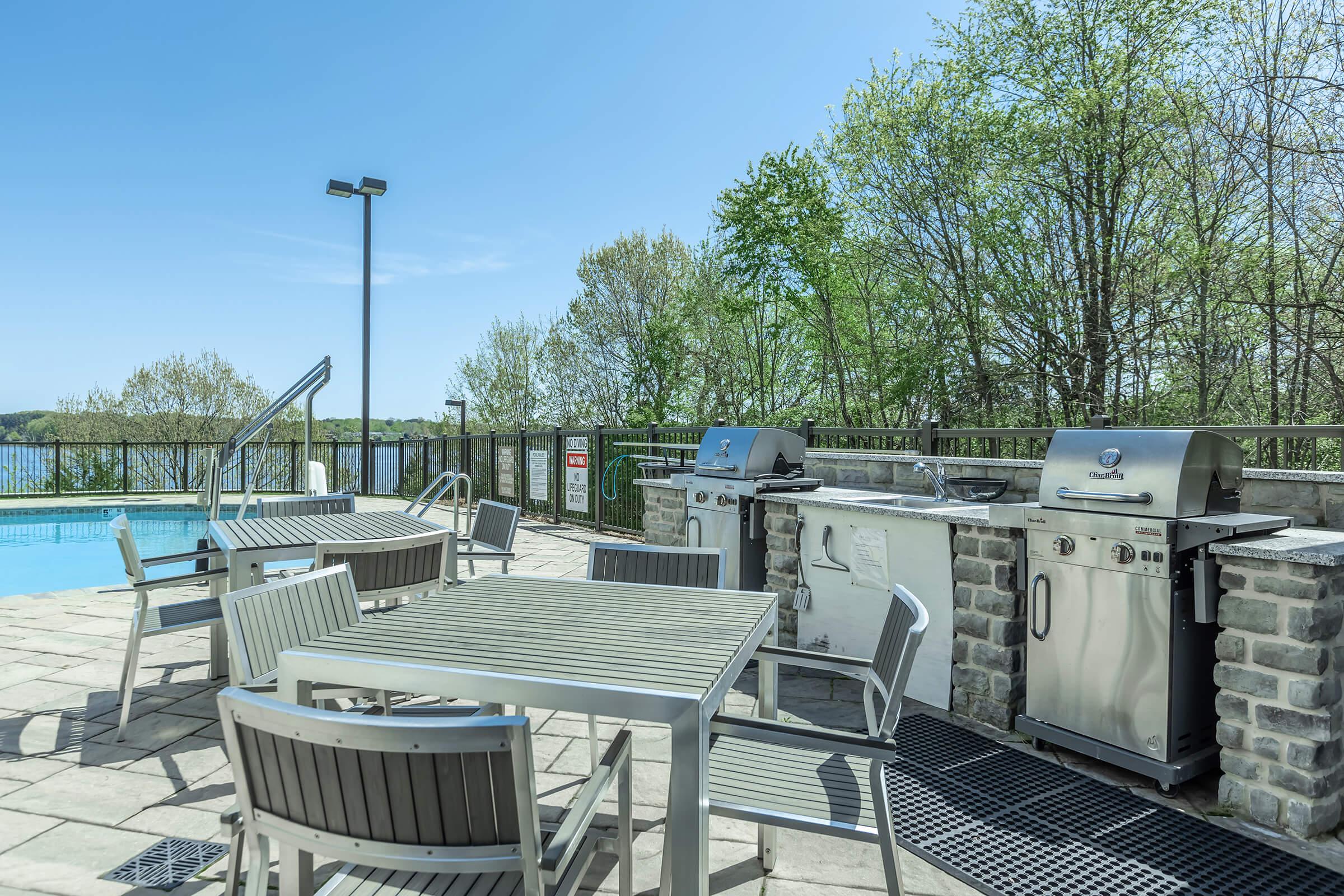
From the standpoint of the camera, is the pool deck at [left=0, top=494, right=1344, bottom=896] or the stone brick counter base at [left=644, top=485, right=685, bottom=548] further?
the stone brick counter base at [left=644, top=485, right=685, bottom=548]

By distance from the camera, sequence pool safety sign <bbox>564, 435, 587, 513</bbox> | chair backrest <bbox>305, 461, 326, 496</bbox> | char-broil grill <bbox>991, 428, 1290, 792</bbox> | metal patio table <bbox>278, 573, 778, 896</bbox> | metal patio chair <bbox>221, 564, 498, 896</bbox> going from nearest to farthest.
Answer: metal patio table <bbox>278, 573, 778, 896</bbox> → metal patio chair <bbox>221, 564, 498, 896</bbox> → char-broil grill <bbox>991, 428, 1290, 792</bbox> → chair backrest <bbox>305, 461, 326, 496</bbox> → pool safety sign <bbox>564, 435, 587, 513</bbox>

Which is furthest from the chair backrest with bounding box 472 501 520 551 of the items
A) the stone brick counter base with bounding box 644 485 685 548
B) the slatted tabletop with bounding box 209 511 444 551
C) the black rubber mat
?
the black rubber mat

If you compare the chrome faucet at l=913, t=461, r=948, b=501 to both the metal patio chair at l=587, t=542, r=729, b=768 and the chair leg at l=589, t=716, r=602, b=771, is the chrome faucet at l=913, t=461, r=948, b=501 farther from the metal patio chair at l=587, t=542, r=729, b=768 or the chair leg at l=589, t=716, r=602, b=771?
the chair leg at l=589, t=716, r=602, b=771

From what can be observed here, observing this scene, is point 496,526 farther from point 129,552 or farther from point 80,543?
point 80,543

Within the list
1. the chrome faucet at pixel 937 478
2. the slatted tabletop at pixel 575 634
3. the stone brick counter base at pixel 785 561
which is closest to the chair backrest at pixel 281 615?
the slatted tabletop at pixel 575 634

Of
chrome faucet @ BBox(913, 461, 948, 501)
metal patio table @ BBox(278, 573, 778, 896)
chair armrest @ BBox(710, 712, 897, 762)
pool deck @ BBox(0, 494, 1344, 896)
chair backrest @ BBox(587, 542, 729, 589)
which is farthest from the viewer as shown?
chrome faucet @ BBox(913, 461, 948, 501)

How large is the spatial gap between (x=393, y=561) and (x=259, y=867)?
212cm

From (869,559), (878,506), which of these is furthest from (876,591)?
(878,506)

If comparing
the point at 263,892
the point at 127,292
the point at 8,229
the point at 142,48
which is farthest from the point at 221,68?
the point at 263,892

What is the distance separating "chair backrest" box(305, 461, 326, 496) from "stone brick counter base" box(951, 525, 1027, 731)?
641cm

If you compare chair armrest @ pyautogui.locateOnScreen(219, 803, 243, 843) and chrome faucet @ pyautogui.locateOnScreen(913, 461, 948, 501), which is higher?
chrome faucet @ pyautogui.locateOnScreen(913, 461, 948, 501)

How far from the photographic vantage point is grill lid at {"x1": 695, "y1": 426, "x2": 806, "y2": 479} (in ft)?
16.2

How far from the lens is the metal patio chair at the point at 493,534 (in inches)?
180

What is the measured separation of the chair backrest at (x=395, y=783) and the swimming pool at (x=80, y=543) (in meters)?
6.63
